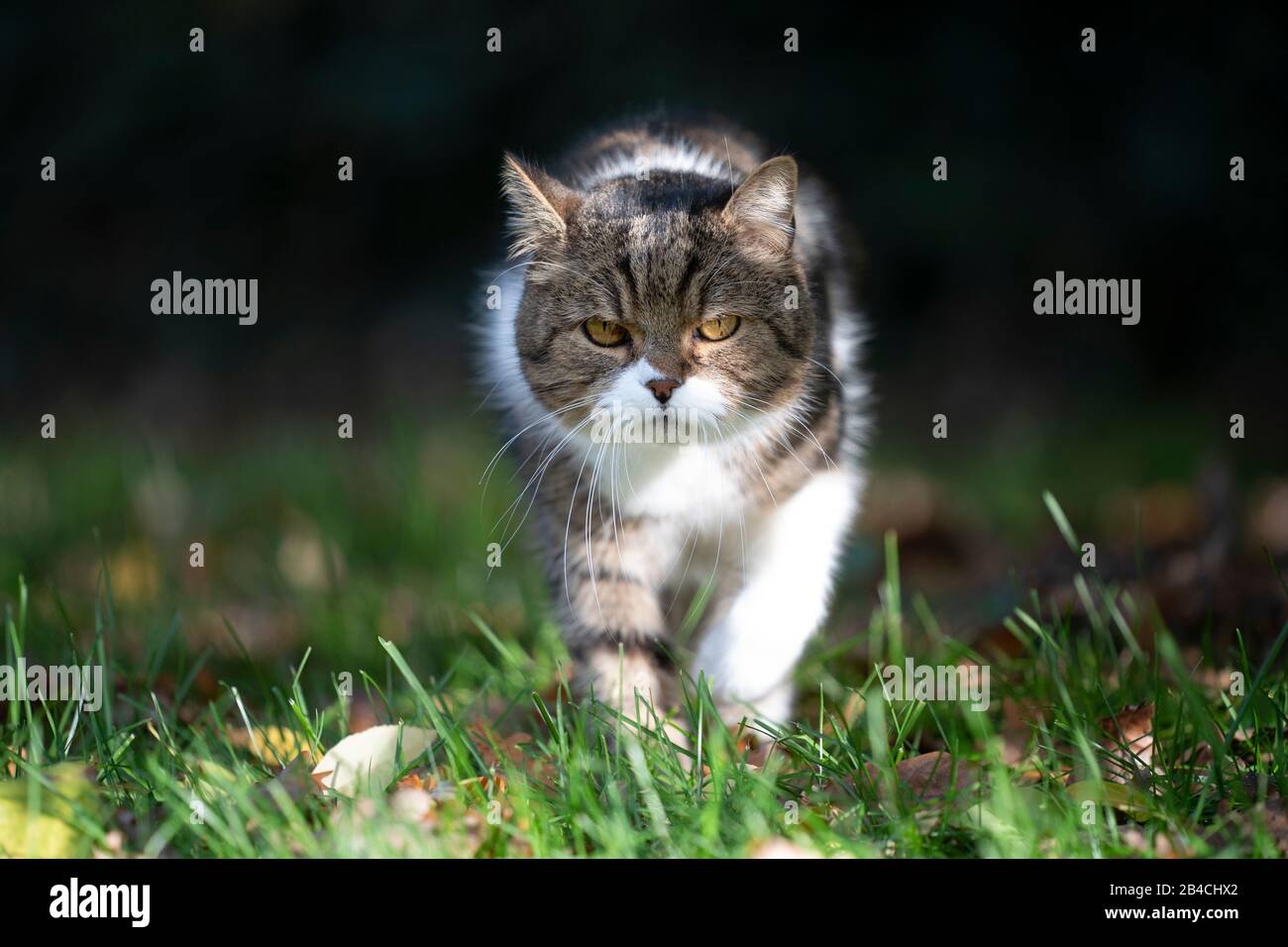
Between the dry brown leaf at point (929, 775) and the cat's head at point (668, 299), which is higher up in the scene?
the cat's head at point (668, 299)

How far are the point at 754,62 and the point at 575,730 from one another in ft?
14.1

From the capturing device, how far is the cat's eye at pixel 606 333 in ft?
8.79

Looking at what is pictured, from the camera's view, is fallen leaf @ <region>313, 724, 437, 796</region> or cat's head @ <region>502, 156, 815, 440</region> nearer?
fallen leaf @ <region>313, 724, 437, 796</region>

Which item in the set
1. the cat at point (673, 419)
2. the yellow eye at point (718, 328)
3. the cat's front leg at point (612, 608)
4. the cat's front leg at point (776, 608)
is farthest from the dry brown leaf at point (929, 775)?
the yellow eye at point (718, 328)

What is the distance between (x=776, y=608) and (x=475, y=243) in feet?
13.5

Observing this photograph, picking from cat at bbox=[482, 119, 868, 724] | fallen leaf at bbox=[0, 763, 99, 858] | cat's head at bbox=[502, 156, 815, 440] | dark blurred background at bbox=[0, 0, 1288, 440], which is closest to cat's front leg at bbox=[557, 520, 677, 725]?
cat at bbox=[482, 119, 868, 724]

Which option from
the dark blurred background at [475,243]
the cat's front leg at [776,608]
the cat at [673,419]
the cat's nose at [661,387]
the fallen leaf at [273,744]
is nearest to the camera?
the fallen leaf at [273,744]

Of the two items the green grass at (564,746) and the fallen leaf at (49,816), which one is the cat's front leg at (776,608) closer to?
the green grass at (564,746)

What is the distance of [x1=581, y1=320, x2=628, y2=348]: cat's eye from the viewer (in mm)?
2680

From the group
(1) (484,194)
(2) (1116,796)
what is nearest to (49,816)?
(2) (1116,796)

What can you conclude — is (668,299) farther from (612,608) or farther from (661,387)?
(612,608)

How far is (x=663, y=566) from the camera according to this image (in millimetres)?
2879

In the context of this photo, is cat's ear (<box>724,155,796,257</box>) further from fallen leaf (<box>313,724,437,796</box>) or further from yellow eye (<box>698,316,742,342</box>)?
fallen leaf (<box>313,724,437,796</box>)
